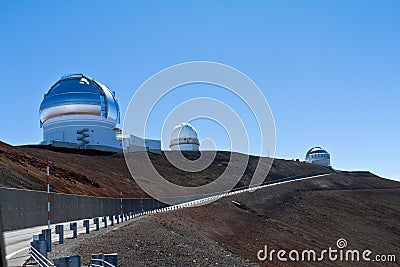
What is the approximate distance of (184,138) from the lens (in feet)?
350

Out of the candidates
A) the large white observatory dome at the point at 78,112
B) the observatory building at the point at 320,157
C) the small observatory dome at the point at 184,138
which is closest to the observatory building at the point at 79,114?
the large white observatory dome at the point at 78,112

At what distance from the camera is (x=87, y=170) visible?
71.7m

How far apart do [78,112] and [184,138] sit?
113ft

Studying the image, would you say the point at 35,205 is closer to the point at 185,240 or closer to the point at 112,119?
the point at 185,240

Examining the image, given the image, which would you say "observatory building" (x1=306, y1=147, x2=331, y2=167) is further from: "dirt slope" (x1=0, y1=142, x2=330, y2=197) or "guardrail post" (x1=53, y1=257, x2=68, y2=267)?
"guardrail post" (x1=53, y1=257, x2=68, y2=267)

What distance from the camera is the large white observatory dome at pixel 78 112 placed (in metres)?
75.3

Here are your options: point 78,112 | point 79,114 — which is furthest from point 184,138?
point 78,112

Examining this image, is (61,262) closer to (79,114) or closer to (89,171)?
(89,171)

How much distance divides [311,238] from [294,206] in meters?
19.8

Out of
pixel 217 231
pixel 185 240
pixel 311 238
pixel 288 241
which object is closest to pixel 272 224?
pixel 311 238

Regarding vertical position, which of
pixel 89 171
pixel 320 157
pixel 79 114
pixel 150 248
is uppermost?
pixel 79 114

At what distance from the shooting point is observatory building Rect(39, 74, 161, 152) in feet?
247

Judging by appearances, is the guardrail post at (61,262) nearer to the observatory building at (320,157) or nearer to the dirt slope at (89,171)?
the dirt slope at (89,171)

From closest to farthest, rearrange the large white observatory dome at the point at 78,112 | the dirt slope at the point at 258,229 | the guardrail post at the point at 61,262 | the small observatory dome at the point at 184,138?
the guardrail post at the point at 61,262
the dirt slope at the point at 258,229
the large white observatory dome at the point at 78,112
the small observatory dome at the point at 184,138
